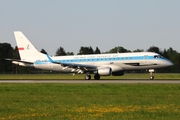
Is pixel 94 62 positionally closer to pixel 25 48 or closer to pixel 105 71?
pixel 105 71

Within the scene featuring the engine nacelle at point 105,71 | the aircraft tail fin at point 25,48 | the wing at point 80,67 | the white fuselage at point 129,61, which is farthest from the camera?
the aircraft tail fin at point 25,48

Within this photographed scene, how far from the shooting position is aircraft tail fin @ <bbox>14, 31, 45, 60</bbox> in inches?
2341

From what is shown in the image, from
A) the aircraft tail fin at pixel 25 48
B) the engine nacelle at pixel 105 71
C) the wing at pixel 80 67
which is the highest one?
the aircraft tail fin at pixel 25 48

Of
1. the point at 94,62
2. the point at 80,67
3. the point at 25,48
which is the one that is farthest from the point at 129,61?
the point at 25,48

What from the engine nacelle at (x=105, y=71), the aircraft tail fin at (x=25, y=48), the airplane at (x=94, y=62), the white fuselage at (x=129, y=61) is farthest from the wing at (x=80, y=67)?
the aircraft tail fin at (x=25, y=48)

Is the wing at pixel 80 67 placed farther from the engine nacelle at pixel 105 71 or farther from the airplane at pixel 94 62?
the engine nacelle at pixel 105 71

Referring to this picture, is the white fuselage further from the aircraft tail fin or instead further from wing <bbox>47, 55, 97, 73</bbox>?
the aircraft tail fin

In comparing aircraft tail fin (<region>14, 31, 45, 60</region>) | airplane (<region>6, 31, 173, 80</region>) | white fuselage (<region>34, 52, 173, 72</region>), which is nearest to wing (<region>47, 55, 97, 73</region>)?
airplane (<region>6, 31, 173, 80</region>)

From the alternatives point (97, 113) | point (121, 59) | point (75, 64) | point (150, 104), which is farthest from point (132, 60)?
point (97, 113)

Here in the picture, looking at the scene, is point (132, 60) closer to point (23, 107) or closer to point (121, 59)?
point (121, 59)

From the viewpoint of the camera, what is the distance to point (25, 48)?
6012cm

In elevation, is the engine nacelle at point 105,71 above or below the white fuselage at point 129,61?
below

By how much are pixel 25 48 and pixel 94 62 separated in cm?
1195

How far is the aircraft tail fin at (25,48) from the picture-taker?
59469mm
